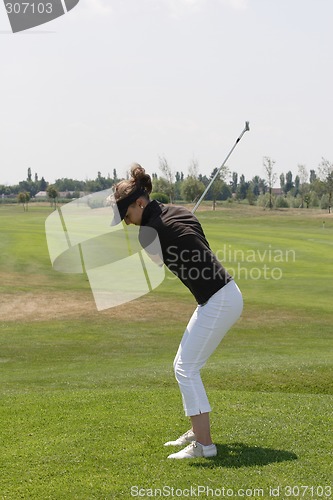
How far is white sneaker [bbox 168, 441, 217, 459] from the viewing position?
19.7 feet

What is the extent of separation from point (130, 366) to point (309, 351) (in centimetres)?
469

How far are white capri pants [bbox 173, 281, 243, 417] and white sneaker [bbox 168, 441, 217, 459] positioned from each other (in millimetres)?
304

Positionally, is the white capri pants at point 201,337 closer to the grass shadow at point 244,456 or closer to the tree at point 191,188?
the grass shadow at point 244,456

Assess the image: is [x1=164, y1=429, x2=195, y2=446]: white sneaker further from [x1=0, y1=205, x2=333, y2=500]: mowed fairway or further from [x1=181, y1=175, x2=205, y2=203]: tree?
[x1=181, y1=175, x2=205, y2=203]: tree

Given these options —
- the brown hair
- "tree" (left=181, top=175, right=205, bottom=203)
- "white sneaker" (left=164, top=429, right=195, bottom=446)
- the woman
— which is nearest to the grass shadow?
the woman

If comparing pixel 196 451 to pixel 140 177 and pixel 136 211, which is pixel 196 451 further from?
pixel 140 177

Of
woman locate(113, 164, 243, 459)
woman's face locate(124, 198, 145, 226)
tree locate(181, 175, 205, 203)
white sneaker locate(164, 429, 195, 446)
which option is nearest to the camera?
woman locate(113, 164, 243, 459)

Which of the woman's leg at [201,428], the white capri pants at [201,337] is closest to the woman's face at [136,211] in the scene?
the white capri pants at [201,337]

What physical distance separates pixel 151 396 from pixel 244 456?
258cm

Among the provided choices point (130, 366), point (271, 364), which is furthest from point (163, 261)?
point (130, 366)

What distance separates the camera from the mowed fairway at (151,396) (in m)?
5.51

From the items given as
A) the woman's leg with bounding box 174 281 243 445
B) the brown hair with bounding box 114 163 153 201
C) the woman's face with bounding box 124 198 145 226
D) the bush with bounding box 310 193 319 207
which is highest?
the brown hair with bounding box 114 163 153 201

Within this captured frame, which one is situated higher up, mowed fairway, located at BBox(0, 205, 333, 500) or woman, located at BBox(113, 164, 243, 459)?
woman, located at BBox(113, 164, 243, 459)

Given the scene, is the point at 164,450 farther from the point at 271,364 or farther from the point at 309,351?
the point at 309,351
